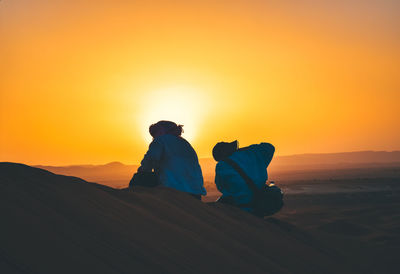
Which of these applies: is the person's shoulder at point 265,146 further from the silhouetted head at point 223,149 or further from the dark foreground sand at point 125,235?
the dark foreground sand at point 125,235

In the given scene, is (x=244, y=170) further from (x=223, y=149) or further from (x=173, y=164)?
(x=173, y=164)

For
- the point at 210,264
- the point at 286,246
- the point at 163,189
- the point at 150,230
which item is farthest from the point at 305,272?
the point at 163,189

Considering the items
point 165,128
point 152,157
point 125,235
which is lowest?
point 125,235

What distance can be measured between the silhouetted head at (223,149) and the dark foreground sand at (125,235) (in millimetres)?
1324

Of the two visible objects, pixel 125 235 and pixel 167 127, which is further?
pixel 167 127

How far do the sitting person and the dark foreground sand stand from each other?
105cm

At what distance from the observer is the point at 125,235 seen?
101 inches

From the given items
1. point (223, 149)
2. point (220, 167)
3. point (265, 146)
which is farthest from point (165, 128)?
point (265, 146)

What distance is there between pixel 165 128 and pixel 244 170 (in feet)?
4.28

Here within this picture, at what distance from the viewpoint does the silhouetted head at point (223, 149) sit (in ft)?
18.3

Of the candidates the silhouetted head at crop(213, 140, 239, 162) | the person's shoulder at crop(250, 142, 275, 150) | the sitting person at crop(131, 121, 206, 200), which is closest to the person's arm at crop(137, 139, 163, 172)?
the sitting person at crop(131, 121, 206, 200)

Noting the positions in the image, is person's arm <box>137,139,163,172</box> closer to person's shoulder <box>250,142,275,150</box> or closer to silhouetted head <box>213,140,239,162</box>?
silhouetted head <box>213,140,239,162</box>

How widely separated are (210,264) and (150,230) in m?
0.50

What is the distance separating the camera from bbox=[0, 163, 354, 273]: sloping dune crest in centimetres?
206
